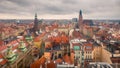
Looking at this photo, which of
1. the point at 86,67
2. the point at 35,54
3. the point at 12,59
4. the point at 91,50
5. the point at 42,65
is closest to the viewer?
the point at 86,67

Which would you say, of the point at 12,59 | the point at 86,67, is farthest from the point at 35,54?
the point at 86,67

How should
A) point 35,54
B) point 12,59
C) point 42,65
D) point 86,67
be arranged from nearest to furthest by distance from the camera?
point 86,67
point 42,65
point 12,59
point 35,54

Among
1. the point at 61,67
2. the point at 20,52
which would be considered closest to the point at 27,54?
the point at 20,52

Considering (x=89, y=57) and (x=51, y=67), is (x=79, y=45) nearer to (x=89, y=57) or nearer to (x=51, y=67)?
(x=89, y=57)

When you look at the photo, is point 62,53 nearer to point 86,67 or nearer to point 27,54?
point 27,54

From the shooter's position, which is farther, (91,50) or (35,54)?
(35,54)

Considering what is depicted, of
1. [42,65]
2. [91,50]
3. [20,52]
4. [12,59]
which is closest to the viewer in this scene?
[42,65]

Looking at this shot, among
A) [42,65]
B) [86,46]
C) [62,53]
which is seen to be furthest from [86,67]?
[62,53]

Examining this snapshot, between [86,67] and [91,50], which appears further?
[91,50]

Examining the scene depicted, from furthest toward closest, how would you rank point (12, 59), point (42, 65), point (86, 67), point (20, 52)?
point (20, 52) < point (12, 59) < point (42, 65) < point (86, 67)
